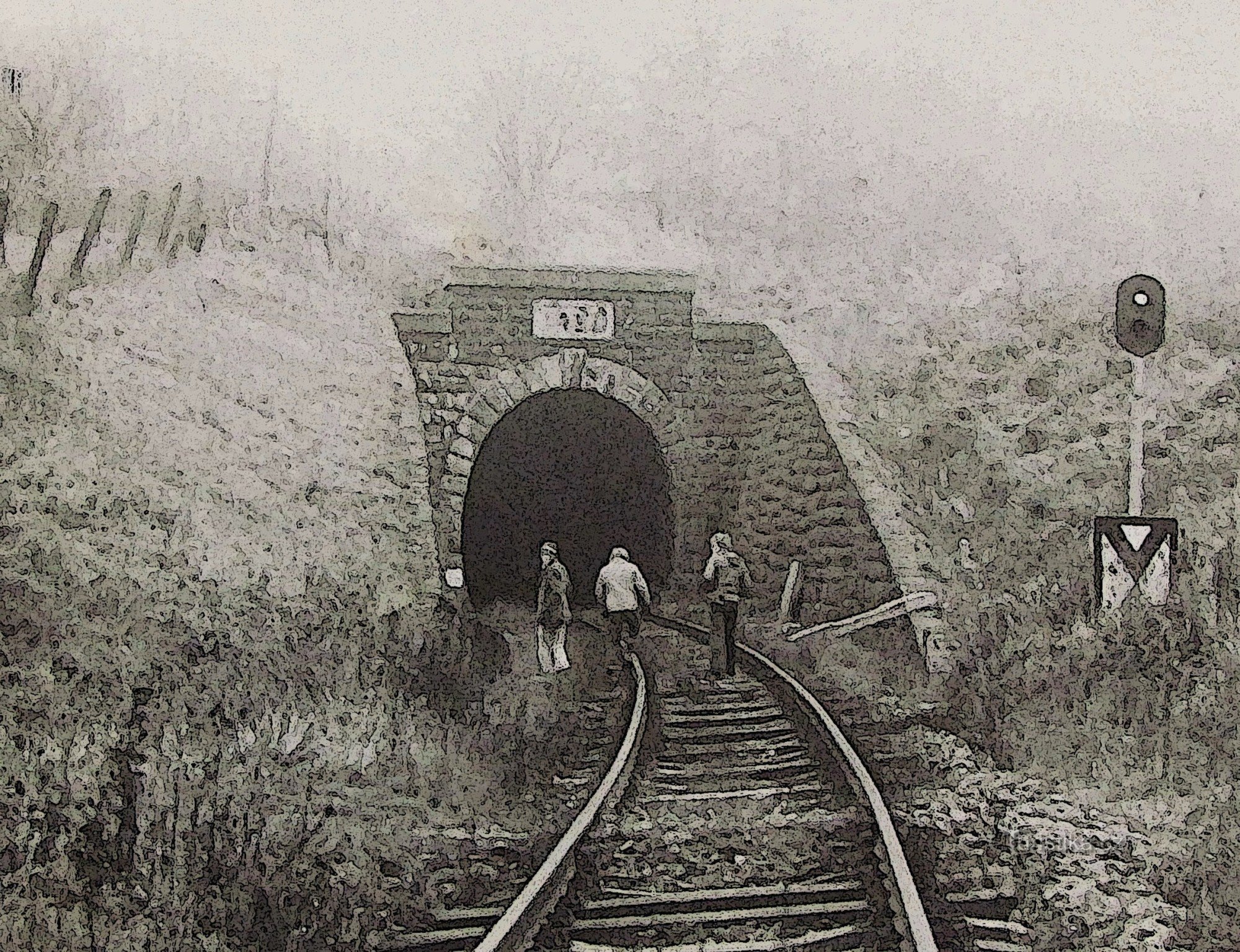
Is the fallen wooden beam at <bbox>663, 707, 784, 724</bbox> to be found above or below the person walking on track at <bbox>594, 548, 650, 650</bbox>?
below

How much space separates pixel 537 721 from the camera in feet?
10.7

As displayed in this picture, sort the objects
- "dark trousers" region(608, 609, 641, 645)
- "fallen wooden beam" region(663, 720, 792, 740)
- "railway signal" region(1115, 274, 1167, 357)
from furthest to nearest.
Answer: "railway signal" region(1115, 274, 1167, 357) < "dark trousers" region(608, 609, 641, 645) < "fallen wooden beam" region(663, 720, 792, 740)

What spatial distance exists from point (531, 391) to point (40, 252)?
59.7 inches

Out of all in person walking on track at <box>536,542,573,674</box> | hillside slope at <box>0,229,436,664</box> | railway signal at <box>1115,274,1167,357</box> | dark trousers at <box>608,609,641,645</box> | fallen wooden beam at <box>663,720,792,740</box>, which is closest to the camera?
hillside slope at <box>0,229,436,664</box>

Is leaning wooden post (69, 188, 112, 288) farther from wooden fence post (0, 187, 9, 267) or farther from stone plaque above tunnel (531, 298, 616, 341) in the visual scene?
stone plaque above tunnel (531, 298, 616, 341)

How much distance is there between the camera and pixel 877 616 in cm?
354

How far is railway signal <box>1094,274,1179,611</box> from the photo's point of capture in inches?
140

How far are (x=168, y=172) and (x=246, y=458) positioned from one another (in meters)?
0.94

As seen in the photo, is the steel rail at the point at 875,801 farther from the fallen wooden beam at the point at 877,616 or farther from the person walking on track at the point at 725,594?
the fallen wooden beam at the point at 877,616

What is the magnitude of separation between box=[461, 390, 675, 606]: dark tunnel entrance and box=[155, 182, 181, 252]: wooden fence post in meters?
1.16

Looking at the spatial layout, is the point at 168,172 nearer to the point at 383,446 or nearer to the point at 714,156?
the point at 383,446

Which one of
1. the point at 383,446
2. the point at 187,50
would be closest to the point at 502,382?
the point at 383,446

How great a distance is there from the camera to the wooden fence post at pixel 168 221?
11.1 feet

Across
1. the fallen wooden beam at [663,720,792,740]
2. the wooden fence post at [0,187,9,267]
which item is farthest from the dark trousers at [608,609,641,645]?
the wooden fence post at [0,187,9,267]
